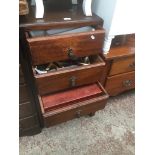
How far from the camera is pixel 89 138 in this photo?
3.57 ft

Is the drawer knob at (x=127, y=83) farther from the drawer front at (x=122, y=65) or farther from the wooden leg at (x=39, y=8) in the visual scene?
the wooden leg at (x=39, y=8)

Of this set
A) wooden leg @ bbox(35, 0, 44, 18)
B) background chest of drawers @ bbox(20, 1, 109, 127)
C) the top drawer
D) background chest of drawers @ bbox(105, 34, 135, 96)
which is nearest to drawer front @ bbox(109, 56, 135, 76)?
background chest of drawers @ bbox(105, 34, 135, 96)

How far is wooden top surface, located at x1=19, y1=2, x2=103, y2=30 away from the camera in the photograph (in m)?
0.69

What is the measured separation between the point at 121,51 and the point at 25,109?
60cm

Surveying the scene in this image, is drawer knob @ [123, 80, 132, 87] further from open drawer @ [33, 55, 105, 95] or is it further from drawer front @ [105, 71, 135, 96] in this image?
open drawer @ [33, 55, 105, 95]

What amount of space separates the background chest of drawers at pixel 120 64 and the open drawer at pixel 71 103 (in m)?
0.15

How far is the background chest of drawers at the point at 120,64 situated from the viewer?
3.27 ft

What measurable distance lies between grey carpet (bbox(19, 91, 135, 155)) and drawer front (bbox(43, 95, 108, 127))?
8.1 inches

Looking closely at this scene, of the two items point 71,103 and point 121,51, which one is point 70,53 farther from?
point 121,51
